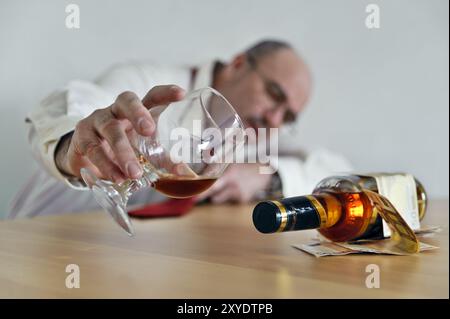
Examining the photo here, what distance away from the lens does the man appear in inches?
25.8

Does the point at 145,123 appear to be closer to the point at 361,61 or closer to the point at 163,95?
the point at 163,95

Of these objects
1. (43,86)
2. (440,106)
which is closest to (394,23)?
(440,106)

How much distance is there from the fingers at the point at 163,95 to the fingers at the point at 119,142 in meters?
0.05

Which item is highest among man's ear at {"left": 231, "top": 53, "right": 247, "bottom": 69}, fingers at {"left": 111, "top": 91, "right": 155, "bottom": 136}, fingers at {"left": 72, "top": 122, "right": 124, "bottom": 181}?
man's ear at {"left": 231, "top": 53, "right": 247, "bottom": 69}

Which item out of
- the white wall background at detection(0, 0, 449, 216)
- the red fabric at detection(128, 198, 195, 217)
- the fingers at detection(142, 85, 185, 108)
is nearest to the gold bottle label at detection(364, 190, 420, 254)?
the fingers at detection(142, 85, 185, 108)

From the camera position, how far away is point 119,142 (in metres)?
0.61

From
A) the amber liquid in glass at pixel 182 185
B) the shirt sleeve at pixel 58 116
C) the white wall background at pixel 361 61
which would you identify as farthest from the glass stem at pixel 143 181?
the white wall background at pixel 361 61

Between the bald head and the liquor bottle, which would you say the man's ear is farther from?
the liquor bottle

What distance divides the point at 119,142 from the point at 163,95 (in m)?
0.08

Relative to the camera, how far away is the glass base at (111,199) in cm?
54

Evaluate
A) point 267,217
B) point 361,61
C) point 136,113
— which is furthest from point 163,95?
point 361,61

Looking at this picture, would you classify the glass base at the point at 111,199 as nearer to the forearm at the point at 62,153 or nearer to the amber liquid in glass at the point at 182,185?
the amber liquid in glass at the point at 182,185

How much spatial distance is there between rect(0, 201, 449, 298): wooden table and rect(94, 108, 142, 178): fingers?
9cm
